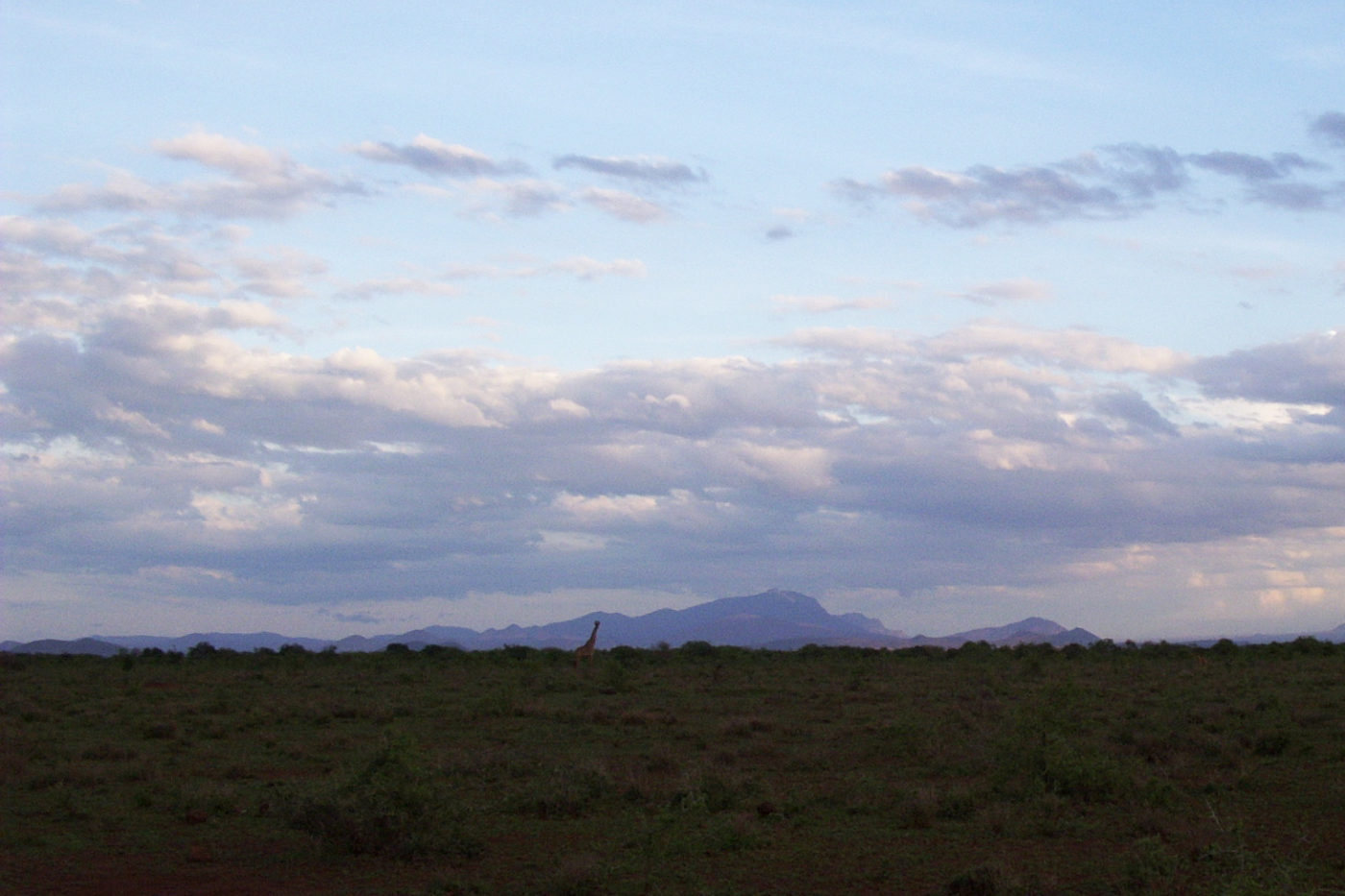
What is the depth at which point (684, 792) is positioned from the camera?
1420cm

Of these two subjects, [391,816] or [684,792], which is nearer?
[391,816]

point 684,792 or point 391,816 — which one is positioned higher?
point 391,816

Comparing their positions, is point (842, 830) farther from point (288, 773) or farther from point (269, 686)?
point (269, 686)

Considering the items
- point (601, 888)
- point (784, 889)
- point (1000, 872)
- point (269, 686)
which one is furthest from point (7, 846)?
point (269, 686)

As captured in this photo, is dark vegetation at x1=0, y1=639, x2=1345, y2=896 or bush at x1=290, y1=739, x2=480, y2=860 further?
bush at x1=290, y1=739, x2=480, y2=860

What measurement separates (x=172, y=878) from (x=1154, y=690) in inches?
906

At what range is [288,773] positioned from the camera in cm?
1722

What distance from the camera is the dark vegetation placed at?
10.9 m

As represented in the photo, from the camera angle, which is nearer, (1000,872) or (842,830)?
(1000,872)

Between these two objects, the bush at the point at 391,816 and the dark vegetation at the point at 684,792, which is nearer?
the dark vegetation at the point at 684,792

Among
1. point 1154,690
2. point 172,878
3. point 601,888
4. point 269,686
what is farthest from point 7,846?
point 1154,690

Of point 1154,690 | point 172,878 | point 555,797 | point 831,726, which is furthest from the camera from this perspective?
point 1154,690

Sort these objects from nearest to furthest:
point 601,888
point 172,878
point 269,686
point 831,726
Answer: point 601,888 < point 172,878 < point 831,726 < point 269,686

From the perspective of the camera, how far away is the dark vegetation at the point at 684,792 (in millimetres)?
10859
